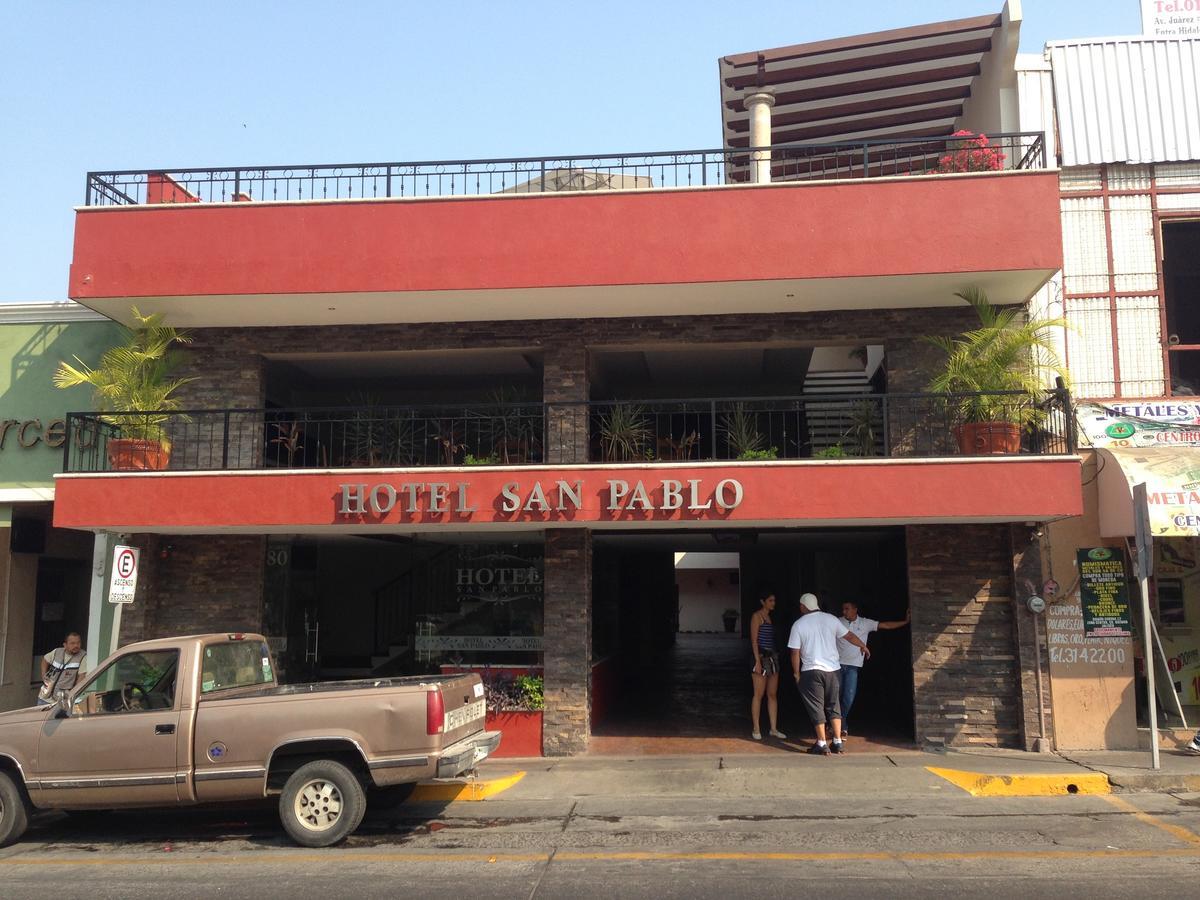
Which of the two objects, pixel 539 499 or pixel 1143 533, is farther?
pixel 539 499

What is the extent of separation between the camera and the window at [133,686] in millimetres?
8977

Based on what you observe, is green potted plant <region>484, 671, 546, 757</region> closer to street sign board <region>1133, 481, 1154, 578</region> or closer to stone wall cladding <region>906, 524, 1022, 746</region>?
stone wall cladding <region>906, 524, 1022, 746</region>

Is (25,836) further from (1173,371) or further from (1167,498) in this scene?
(1173,371)

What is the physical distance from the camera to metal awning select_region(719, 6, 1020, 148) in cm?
1489

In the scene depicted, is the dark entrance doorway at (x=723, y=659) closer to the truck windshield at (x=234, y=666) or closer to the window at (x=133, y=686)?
the truck windshield at (x=234, y=666)

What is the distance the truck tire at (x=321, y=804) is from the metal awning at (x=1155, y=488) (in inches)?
346

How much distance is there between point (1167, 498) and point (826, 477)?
3792 mm

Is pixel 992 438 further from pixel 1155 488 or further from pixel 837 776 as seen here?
pixel 837 776

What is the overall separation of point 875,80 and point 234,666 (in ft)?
45.4

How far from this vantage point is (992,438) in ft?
38.2

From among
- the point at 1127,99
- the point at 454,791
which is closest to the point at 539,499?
the point at 454,791

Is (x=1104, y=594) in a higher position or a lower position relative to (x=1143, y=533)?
lower

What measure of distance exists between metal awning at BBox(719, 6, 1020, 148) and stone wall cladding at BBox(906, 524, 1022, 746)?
6209mm

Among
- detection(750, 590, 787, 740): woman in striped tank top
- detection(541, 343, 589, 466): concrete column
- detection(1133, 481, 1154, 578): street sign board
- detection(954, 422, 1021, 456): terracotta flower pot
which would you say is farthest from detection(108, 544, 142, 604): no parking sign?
detection(1133, 481, 1154, 578): street sign board
